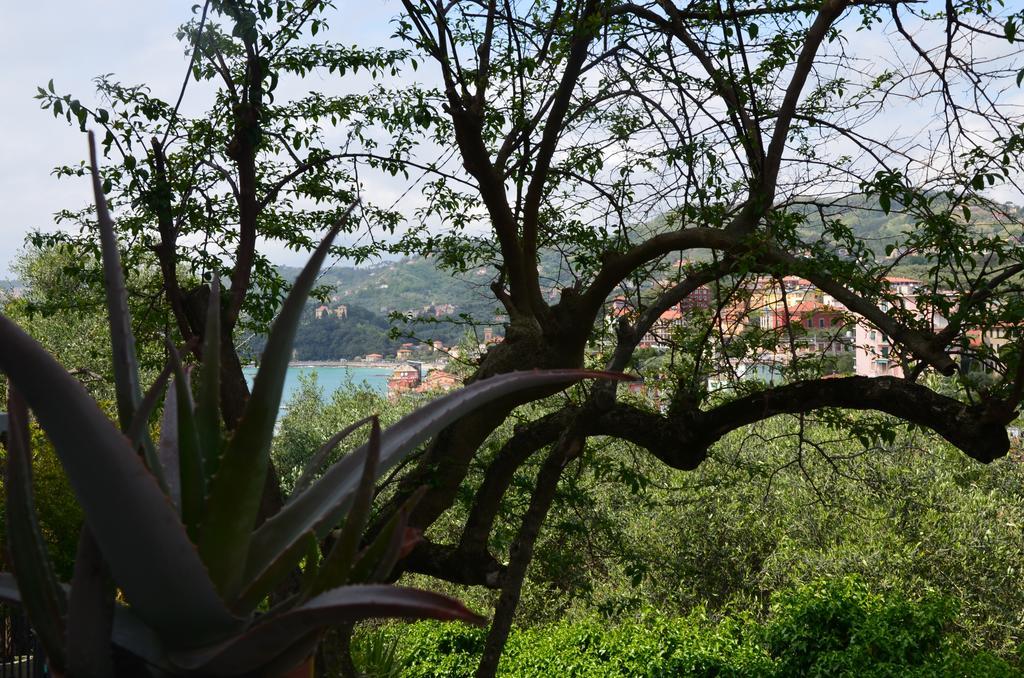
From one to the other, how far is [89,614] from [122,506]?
133 mm

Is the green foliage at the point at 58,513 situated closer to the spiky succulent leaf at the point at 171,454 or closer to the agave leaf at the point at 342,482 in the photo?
the spiky succulent leaf at the point at 171,454

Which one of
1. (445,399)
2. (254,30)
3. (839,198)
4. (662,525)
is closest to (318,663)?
(254,30)

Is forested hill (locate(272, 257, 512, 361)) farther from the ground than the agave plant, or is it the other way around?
forested hill (locate(272, 257, 512, 361))

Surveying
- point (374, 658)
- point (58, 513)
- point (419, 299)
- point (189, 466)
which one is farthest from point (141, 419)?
point (419, 299)

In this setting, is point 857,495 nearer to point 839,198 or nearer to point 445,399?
point 839,198

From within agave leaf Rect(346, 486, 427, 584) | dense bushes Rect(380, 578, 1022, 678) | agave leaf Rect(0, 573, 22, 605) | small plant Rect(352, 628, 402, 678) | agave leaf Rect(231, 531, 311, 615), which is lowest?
small plant Rect(352, 628, 402, 678)

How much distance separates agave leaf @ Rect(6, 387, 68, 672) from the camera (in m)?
0.92

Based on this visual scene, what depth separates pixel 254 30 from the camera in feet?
14.6

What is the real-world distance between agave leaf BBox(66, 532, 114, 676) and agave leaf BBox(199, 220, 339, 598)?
0.40 ft

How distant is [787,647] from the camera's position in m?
7.35

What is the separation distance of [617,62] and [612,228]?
93cm

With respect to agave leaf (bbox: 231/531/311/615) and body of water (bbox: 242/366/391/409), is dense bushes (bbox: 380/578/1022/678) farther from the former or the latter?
body of water (bbox: 242/366/391/409)

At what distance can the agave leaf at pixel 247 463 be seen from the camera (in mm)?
985

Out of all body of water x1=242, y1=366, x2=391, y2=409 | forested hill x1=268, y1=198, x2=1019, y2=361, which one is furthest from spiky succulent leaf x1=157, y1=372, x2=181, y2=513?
body of water x1=242, y1=366, x2=391, y2=409
